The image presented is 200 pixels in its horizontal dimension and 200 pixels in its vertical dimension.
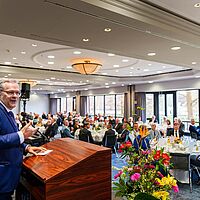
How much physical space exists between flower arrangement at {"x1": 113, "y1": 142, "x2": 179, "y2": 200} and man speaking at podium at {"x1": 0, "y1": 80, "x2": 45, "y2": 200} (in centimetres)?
81

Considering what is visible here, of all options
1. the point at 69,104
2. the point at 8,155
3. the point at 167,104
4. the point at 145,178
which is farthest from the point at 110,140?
the point at 69,104

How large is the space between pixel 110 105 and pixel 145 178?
17120mm

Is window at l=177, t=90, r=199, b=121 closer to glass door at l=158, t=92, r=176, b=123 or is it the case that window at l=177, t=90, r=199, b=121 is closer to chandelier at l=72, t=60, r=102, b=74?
glass door at l=158, t=92, r=176, b=123

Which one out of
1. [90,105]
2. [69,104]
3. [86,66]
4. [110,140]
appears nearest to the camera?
[110,140]

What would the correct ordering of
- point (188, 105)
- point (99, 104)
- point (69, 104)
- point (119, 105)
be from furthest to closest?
point (69, 104) → point (99, 104) → point (119, 105) → point (188, 105)

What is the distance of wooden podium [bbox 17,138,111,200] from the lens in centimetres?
156

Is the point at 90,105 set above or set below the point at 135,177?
above

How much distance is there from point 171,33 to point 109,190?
11.2 ft

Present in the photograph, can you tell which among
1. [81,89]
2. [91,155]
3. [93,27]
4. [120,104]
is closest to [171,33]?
[93,27]

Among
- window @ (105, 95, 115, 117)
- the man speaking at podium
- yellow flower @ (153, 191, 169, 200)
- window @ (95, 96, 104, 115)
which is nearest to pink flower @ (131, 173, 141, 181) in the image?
yellow flower @ (153, 191, 169, 200)

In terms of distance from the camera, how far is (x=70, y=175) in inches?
64.1

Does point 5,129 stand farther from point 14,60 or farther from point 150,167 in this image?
point 14,60

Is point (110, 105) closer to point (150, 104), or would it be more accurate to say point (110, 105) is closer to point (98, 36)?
point (150, 104)

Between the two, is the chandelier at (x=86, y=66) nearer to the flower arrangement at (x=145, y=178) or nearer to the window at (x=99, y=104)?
the flower arrangement at (x=145, y=178)
